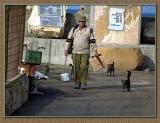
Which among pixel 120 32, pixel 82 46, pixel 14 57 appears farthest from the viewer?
pixel 120 32

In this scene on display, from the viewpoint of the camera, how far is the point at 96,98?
1202 centimetres

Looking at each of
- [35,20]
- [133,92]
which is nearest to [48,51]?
[35,20]

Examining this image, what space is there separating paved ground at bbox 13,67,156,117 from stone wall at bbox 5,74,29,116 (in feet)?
0.35

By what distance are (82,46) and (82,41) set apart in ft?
0.28

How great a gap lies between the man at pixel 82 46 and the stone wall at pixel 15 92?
866mm

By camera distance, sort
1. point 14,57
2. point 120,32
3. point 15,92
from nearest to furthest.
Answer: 1. point 15,92
2. point 14,57
3. point 120,32

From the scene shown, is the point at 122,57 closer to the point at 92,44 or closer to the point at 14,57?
the point at 92,44

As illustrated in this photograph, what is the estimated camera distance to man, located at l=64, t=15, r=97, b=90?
39.8ft

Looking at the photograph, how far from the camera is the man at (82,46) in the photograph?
1213cm

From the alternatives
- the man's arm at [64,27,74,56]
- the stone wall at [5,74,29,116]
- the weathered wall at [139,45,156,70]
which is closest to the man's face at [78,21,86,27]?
the man's arm at [64,27,74,56]

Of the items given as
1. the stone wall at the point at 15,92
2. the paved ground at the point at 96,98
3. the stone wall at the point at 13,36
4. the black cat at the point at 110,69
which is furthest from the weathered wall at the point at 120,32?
the stone wall at the point at 15,92

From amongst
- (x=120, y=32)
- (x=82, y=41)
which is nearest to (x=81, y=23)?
(x=82, y=41)

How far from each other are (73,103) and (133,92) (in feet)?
3.42

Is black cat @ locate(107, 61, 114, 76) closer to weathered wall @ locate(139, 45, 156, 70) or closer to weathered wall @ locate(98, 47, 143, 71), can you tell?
weathered wall @ locate(98, 47, 143, 71)
